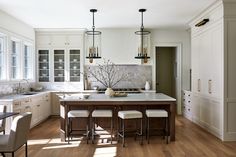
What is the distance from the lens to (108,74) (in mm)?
8031

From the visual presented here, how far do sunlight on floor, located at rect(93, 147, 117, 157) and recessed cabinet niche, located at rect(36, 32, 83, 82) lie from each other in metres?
3.79

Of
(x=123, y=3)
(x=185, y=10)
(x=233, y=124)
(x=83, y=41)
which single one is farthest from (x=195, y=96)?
(x=83, y=41)

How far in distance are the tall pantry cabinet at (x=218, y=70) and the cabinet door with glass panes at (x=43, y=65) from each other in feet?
15.5

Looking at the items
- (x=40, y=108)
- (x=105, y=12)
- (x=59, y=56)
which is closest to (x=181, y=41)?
(x=105, y=12)

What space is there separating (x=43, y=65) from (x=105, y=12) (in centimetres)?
318

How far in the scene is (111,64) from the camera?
7926 millimetres

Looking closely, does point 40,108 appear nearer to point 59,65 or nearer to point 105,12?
point 59,65

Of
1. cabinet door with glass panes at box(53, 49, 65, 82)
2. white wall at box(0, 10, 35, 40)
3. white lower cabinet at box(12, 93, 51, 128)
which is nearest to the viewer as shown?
white lower cabinet at box(12, 93, 51, 128)

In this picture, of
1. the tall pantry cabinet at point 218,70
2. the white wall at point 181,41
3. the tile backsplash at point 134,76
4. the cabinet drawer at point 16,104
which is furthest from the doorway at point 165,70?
the cabinet drawer at point 16,104

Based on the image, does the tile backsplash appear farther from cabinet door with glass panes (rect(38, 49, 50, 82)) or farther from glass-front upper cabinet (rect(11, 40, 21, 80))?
glass-front upper cabinet (rect(11, 40, 21, 80))

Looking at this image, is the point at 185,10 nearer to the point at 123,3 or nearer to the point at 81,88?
the point at 123,3

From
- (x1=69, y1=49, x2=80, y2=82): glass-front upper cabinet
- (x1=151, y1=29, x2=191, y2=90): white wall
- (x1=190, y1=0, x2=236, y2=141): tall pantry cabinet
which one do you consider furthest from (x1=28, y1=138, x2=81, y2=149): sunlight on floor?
(x1=151, y1=29, x2=191, y2=90): white wall

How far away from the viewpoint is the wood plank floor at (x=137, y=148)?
13.7ft

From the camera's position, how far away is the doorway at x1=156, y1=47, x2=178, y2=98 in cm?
905
